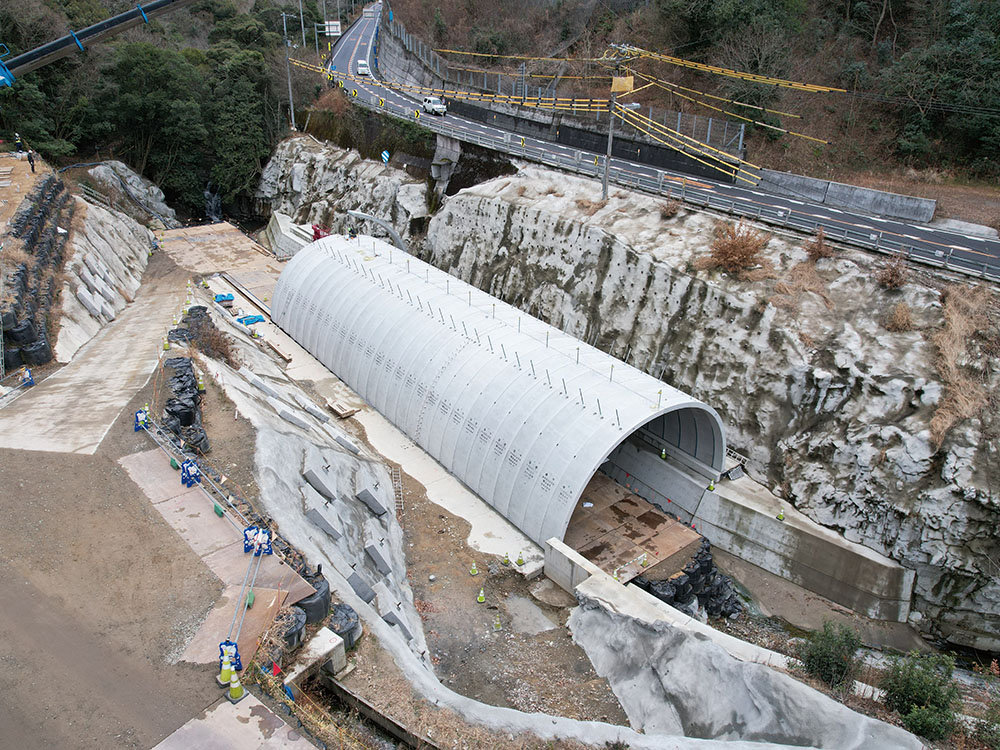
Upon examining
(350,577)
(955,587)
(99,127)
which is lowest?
(955,587)

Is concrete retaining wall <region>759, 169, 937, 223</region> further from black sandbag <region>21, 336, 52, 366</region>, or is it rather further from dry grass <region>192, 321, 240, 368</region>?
black sandbag <region>21, 336, 52, 366</region>

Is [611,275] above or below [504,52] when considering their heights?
below

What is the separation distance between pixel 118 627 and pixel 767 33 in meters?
56.3

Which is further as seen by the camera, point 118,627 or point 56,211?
point 56,211

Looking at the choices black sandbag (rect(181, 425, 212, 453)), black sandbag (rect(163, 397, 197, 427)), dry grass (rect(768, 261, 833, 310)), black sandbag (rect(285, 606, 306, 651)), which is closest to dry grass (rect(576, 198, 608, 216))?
dry grass (rect(768, 261, 833, 310))

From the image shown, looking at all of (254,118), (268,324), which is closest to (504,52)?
(254,118)

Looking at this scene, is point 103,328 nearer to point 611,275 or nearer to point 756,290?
point 611,275

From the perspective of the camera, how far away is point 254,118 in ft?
228

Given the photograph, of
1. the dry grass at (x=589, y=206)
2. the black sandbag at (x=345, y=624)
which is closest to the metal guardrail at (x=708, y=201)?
the dry grass at (x=589, y=206)

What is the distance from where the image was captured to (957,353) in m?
24.8

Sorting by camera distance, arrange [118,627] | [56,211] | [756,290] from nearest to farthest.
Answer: [118,627] → [756,290] → [56,211]

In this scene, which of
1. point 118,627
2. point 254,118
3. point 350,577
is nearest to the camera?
point 118,627

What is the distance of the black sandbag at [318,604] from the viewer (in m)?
15.9

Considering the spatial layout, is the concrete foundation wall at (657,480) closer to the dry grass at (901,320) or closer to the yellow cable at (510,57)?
the dry grass at (901,320)
